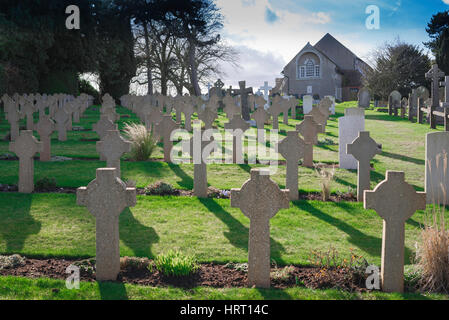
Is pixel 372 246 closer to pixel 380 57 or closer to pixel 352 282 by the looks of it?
pixel 352 282

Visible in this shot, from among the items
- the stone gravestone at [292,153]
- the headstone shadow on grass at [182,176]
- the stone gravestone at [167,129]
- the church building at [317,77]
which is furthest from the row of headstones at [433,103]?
the church building at [317,77]

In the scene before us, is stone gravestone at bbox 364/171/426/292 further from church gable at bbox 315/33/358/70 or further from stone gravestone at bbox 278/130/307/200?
church gable at bbox 315/33/358/70

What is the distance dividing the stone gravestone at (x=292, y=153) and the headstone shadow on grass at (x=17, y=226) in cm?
436

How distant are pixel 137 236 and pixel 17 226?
6.36 ft

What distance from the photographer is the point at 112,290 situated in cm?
473

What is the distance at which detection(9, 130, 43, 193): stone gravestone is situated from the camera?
8.75 metres

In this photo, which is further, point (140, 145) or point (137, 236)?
point (140, 145)

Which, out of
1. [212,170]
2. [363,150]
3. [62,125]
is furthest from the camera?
[62,125]

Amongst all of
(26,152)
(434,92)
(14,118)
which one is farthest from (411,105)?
(26,152)

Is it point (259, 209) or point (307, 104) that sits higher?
point (307, 104)

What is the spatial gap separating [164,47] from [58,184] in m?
35.8

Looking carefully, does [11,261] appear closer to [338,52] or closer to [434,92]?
[434,92]

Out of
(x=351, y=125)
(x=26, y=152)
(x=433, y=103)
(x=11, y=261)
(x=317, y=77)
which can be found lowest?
(x=11, y=261)

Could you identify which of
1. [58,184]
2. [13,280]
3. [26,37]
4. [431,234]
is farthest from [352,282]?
[26,37]
